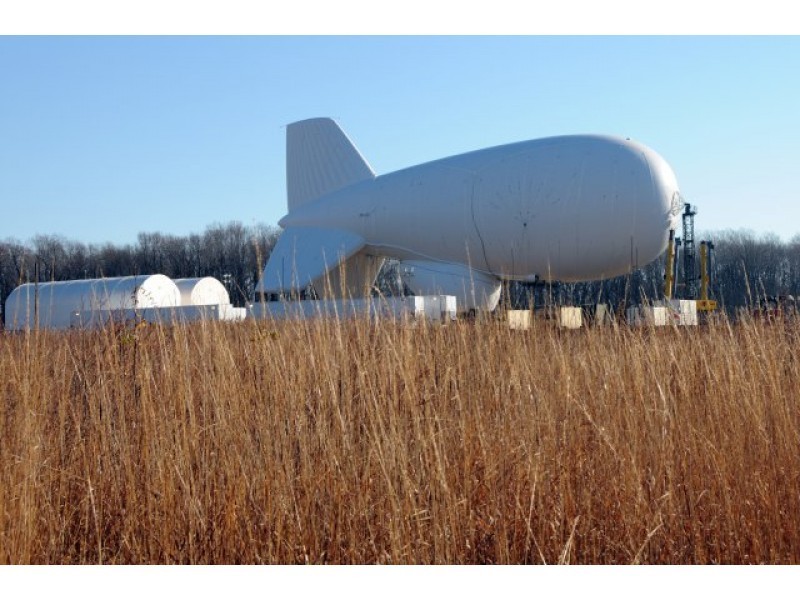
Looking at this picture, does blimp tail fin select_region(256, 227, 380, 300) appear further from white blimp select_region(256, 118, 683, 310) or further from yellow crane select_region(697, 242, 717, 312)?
yellow crane select_region(697, 242, 717, 312)

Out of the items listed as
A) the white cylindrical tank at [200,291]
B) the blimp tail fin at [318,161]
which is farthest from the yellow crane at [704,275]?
the white cylindrical tank at [200,291]

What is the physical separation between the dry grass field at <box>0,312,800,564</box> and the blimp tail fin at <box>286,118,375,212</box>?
19.0m

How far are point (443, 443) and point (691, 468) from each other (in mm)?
1014

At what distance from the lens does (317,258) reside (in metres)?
21.7

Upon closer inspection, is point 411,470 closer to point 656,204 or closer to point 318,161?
point 656,204

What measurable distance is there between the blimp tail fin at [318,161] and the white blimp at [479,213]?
29mm

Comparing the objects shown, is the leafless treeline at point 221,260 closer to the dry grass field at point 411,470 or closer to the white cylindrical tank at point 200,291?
the white cylindrical tank at point 200,291

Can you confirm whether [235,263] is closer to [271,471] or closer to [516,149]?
[516,149]

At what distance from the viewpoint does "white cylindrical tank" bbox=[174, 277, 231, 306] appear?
29.3 meters

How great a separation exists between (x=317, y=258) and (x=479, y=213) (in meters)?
5.01

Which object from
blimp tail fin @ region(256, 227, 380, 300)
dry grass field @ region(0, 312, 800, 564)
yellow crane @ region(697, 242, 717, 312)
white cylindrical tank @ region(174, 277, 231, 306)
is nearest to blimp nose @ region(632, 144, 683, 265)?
yellow crane @ region(697, 242, 717, 312)

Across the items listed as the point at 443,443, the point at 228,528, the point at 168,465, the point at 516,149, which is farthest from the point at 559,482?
the point at 516,149

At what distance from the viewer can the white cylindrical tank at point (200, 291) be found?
96.3 feet

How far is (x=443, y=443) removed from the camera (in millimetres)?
3072
